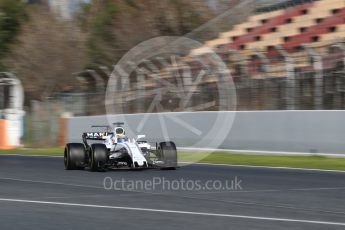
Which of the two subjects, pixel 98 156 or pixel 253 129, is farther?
pixel 253 129

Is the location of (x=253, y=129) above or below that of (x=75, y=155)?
above

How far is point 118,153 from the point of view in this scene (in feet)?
44.9

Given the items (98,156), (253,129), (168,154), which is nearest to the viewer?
(98,156)

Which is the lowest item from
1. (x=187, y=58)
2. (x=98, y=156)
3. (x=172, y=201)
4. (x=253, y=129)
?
(x=172, y=201)

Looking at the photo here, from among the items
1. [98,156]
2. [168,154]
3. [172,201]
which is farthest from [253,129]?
[172,201]

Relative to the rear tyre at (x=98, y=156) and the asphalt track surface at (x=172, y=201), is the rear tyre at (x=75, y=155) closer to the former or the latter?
the asphalt track surface at (x=172, y=201)

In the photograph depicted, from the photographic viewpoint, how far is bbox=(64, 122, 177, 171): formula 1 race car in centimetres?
1351

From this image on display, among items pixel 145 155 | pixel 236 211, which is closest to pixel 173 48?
pixel 145 155

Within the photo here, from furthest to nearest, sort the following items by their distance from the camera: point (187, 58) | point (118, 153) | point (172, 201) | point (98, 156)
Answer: point (187, 58) → point (118, 153) → point (98, 156) → point (172, 201)

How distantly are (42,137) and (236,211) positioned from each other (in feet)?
57.3

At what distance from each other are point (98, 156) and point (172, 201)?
422 cm

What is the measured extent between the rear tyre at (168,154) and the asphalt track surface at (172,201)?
223mm

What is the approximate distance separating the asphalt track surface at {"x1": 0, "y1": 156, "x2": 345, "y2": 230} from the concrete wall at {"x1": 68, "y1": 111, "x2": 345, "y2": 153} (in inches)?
118

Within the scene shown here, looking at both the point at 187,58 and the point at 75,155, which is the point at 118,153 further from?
the point at 187,58
